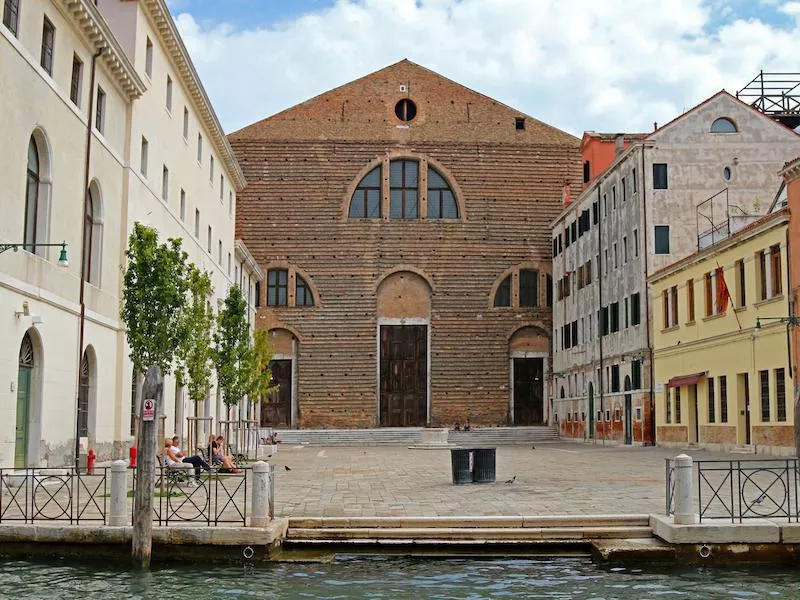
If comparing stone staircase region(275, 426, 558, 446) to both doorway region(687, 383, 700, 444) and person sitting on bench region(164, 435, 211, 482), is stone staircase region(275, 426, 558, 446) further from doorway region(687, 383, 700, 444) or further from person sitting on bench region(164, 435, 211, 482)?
person sitting on bench region(164, 435, 211, 482)

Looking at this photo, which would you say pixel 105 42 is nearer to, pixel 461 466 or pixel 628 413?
pixel 461 466

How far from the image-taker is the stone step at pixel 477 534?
42.1ft

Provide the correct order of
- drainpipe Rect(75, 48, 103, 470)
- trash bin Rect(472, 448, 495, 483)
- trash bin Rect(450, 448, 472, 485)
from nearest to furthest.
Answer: trash bin Rect(450, 448, 472, 485) < trash bin Rect(472, 448, 495, 483) < drainpipe Rect(75, 48, 103, 470)

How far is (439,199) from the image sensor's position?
174 ft

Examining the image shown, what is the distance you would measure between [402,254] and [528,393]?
9.63m

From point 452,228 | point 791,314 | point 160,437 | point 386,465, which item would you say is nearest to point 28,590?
point 160,437

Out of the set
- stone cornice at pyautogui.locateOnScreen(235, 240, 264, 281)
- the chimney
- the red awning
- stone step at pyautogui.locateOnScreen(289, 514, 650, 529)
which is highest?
the chimney

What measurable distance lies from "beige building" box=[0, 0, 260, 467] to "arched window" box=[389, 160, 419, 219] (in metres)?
23.1

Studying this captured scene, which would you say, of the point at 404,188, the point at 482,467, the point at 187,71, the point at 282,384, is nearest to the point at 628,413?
the point at 404,188

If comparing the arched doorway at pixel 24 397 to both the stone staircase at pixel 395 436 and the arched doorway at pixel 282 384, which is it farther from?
the arched doorway at pixel 282 384

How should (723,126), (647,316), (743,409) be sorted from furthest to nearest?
(647,316) < (723,126) < (743,409)

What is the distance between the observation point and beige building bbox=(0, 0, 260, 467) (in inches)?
707

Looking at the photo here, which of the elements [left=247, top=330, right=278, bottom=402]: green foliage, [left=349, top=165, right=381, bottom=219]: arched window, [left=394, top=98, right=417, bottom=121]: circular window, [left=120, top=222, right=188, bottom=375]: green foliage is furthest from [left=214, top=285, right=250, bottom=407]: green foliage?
[left=394, top=98, right=417, bottom=121]: circular window

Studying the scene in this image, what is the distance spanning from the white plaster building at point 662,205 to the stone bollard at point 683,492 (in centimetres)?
2489
